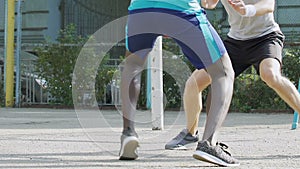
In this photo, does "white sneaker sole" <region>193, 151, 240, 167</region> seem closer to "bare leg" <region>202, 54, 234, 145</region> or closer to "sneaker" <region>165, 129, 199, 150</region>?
"bare leg" <region>202, 54, 234, 145</region>

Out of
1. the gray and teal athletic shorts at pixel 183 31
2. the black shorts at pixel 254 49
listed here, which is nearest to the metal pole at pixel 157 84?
the black shorts at pixel 254 49

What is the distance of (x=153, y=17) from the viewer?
5.30m

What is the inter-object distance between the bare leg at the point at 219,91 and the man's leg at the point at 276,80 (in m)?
0.57

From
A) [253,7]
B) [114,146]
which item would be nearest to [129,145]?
[114,146]

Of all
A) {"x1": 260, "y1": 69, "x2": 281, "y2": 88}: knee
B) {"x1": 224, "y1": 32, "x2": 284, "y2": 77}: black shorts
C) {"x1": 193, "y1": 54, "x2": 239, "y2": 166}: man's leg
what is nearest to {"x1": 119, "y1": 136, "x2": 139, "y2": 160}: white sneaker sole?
{"x1": 193, "y1": 54, "x2": 239, "y2": 166}: man's leg

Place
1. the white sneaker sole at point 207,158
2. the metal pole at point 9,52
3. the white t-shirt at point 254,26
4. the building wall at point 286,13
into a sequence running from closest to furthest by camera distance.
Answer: the white sneaker sole at point 207,158
the white t-shirt at point 254,26
the metal pole at point 9,52
the building wall at point 286,13

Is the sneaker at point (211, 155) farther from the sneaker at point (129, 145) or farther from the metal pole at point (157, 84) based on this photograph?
the metal pole at point (157, 84)

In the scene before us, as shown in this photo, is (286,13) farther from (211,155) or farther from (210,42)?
(211,155)

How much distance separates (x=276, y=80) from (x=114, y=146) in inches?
61.9

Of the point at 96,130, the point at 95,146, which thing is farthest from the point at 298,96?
the point at 96,130

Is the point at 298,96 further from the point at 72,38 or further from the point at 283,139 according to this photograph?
the point at 72,38

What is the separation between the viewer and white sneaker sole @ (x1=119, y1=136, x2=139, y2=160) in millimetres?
5414

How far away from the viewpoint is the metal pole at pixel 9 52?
→ 15.6m

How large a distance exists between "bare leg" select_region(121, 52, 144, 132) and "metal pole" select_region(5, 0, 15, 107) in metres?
10.3
